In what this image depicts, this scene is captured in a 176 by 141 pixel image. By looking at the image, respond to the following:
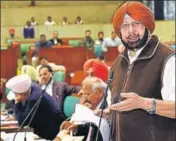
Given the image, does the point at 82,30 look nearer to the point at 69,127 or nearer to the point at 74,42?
the point at 74,42

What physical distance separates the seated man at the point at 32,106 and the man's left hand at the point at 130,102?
2313mm

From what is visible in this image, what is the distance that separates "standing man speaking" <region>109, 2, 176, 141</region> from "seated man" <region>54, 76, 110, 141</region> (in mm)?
269

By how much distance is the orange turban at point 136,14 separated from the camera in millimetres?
2217

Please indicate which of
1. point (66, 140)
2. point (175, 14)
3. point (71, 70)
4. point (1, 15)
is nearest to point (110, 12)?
point (175, 14)

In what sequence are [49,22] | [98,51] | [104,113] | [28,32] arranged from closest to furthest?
[104,113] → [98,51] → [28,32] → [49,22]

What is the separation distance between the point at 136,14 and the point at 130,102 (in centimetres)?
41

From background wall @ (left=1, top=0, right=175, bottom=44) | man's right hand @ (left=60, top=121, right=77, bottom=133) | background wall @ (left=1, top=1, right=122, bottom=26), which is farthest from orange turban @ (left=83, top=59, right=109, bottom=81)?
background wall @ (left=1, top=1, right=122, bottom=26)

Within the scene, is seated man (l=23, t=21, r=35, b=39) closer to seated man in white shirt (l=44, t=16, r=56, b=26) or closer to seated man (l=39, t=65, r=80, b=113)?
seated man in white shirt (l=44, t=16, r=56, b=26)

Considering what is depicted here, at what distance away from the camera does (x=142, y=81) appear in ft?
7.14

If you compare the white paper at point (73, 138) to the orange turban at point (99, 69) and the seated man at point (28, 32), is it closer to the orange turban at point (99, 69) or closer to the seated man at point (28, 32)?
the orange turban at point (99, 69)

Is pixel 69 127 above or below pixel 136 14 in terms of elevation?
below

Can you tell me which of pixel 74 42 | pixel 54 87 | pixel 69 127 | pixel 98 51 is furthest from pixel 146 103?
pixel 74 42

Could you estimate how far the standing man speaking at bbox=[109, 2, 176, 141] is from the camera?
209cm

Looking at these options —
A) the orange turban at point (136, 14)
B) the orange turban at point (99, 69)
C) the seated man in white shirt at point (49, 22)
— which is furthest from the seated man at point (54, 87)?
the seated man in white shirt at point (49, 22)
